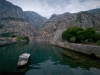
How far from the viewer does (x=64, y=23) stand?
616 feet

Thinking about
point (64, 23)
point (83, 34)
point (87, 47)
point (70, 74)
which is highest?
point (64, 23)

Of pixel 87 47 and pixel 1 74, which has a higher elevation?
pixel 87 47

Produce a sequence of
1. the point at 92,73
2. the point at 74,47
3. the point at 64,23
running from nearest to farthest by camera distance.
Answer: the point at 92,73 → the point at 74,47 → the point at 64,23

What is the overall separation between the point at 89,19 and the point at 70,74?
198446 millimetres

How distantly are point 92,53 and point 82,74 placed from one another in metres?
18.9

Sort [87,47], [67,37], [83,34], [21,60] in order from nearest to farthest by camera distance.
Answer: [21,60] < [87,47] < [83,34] < [67,37]

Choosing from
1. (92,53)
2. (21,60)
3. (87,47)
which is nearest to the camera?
(21,60)

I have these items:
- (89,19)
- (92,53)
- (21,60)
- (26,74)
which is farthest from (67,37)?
(89,19)

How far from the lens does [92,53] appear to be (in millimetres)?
36531

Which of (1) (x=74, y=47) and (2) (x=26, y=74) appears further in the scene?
(1) (x=74, y=47)

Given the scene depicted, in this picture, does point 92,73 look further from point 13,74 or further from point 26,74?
point 13,74

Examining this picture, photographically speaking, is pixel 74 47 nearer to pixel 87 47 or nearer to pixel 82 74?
pixel 87 47

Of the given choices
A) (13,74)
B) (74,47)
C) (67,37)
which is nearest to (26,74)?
(13,74)

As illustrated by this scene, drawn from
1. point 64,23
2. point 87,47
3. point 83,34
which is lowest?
point 87,47
